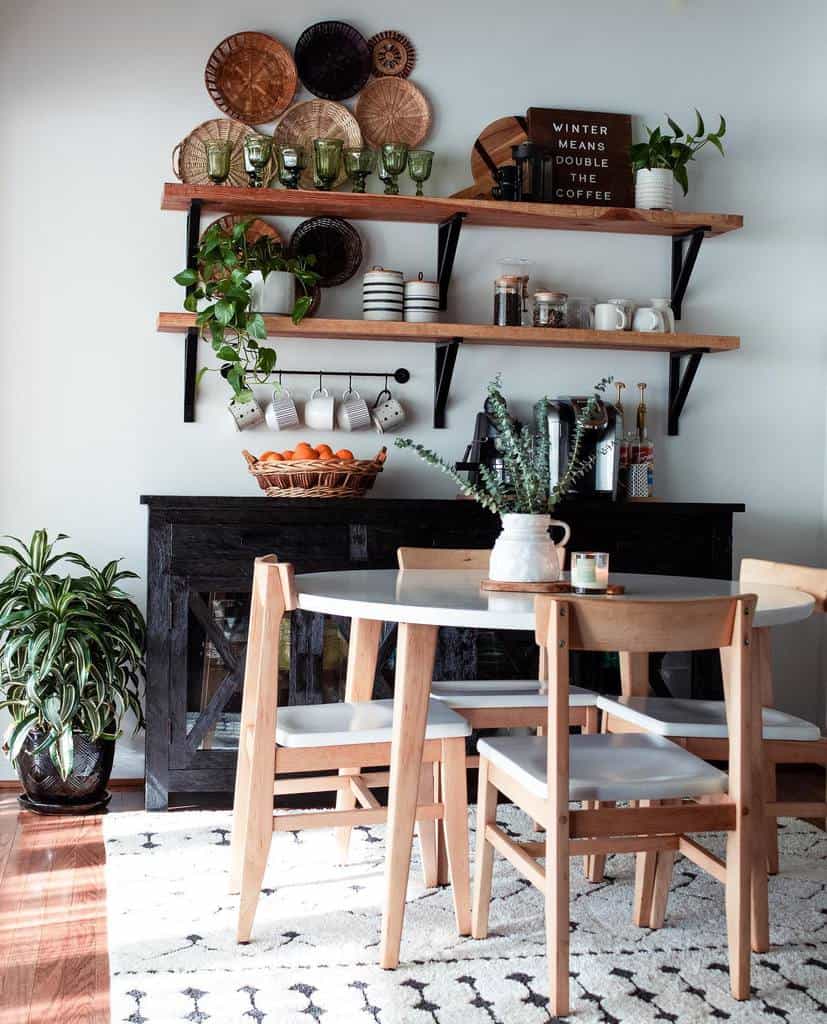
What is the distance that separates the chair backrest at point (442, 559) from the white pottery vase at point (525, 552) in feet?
1.55

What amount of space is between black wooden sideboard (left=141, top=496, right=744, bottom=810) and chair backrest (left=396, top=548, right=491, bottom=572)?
370 mm

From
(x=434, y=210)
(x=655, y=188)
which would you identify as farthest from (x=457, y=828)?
(x=655, y=188)

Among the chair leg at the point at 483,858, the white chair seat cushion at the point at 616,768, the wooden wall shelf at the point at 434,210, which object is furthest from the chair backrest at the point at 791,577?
the wooden wall shelf at the point at 434,210

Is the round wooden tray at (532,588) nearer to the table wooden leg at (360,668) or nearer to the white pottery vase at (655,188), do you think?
the table wooden leg at (360,668)

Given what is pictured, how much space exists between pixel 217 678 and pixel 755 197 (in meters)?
2.38

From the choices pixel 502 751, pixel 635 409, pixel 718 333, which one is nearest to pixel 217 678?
pixel 502 751

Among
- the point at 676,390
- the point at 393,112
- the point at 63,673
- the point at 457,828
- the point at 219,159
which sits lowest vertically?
the point at 457,828

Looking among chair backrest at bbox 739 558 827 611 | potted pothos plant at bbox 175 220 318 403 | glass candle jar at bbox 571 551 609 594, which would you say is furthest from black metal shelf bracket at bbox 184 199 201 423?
chair backrest at bbox 739 558 827 611

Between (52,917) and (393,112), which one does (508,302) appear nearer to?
(393,112)

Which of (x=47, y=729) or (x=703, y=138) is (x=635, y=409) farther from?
(x=47, y=729)

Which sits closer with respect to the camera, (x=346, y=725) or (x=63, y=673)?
(x=346, y=725)

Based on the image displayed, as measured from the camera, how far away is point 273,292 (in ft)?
11.9

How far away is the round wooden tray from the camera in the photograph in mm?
2594

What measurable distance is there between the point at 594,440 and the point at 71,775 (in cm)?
183
